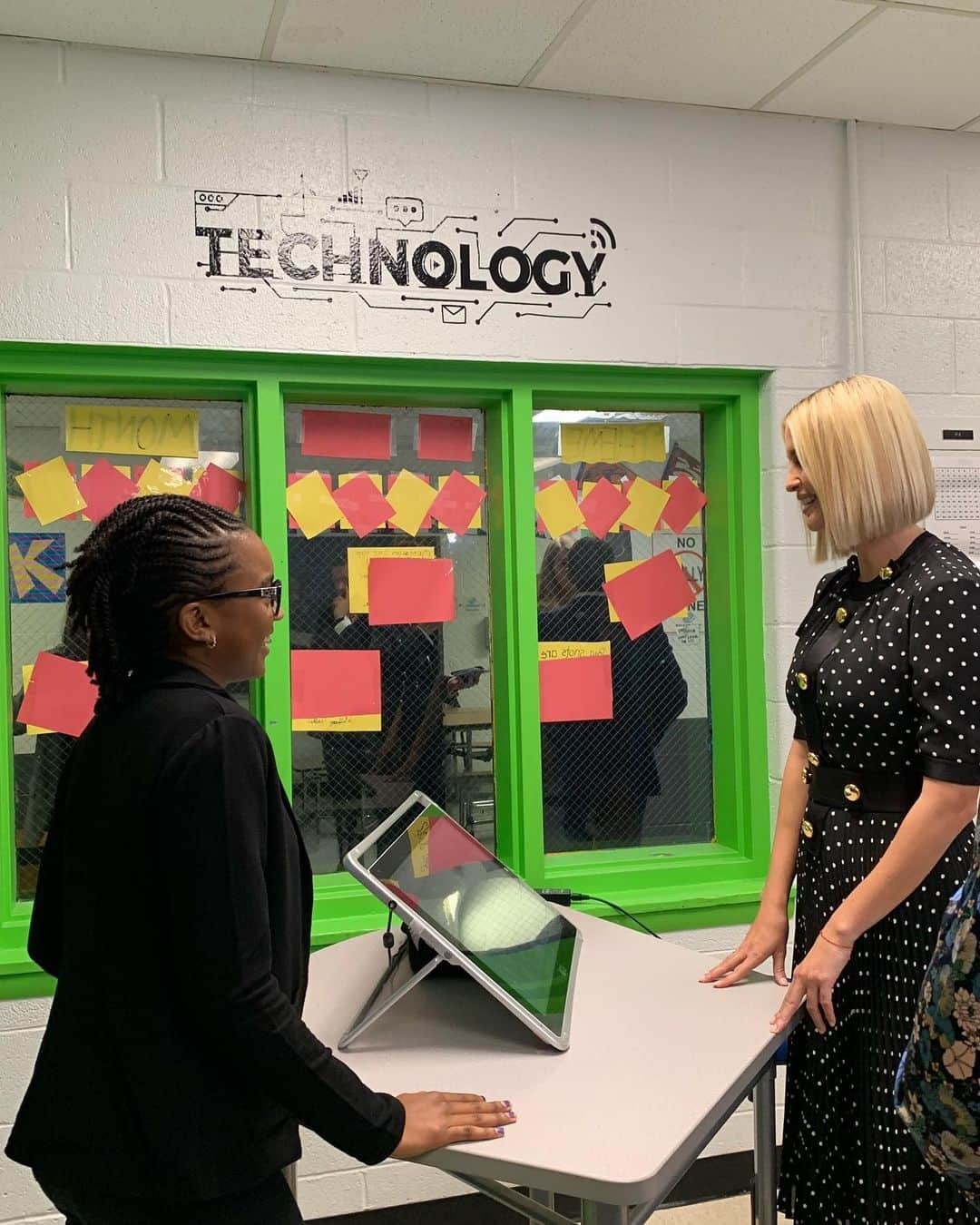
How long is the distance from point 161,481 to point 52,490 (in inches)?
9.2

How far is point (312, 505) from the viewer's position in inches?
101

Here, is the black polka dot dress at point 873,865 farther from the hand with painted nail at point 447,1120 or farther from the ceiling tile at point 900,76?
the ceiling tile at point 900,76

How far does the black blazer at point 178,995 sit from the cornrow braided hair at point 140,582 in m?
0.06

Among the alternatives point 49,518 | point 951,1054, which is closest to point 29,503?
point 49,518

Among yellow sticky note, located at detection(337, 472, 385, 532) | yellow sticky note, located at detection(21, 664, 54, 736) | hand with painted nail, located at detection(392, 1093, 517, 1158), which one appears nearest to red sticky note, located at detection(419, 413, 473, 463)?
yellow sticky note, located at detection(337, 472, 385, 532)

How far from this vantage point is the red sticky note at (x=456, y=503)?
8.78 feet

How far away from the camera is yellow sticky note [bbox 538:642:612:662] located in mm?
2719

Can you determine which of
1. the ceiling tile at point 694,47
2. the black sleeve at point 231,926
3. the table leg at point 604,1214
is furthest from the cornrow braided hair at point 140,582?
the ceiling tile at point 694,47

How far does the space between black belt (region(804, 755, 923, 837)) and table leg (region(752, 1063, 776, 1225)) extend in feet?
1.28

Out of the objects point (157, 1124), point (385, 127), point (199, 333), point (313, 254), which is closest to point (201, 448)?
point (199, 333)

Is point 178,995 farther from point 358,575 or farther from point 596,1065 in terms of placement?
point 358,575

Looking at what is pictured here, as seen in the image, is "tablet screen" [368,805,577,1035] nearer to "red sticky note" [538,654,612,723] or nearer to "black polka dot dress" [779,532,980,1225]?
Answer: "black polka dot dress" [779,532,980,1225]

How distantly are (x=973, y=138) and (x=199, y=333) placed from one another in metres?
2.06

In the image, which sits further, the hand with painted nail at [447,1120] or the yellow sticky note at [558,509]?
the yellow sticky note at [558,509]
